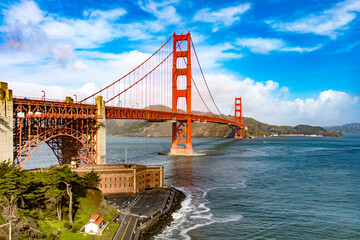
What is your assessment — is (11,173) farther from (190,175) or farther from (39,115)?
(190,175)

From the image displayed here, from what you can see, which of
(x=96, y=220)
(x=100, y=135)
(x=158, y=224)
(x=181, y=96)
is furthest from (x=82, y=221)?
(x=181, y=96)

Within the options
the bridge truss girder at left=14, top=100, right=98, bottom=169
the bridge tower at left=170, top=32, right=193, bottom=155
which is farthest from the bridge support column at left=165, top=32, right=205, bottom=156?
the bridge truss girder at left=14, top=100, right=98, bottom=169

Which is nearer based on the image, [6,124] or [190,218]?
[190,218]

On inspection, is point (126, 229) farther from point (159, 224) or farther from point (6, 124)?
point (6, 124)

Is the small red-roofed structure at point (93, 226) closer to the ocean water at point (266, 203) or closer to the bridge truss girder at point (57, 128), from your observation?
the ocean water at point (266, 203)

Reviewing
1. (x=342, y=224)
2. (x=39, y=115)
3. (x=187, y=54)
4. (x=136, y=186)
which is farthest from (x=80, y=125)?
(x=187, y=54)

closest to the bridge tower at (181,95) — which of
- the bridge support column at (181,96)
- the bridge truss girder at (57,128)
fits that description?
the bridge support column at (181,96)
